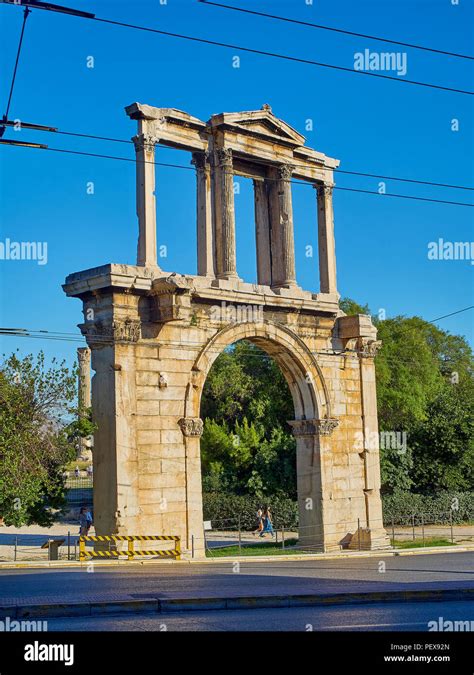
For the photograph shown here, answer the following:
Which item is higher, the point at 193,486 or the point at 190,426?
the point at 190,426

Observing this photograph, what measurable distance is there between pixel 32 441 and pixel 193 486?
417 cm

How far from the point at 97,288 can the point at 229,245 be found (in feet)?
14.8

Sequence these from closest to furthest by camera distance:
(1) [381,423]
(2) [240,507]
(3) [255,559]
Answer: (3) [255,559] < (2) [240,507] < (1) [381,423]

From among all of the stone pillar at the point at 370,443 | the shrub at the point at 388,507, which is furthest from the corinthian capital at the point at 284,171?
the shrub at the point at 388,507

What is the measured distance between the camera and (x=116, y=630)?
11.0 meters

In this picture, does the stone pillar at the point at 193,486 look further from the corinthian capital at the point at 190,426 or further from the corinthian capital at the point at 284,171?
the corinthian capital at the point at 284,171

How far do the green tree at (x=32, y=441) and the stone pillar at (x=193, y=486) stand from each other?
8.44ft

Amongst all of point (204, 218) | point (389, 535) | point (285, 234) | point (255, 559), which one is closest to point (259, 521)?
point (389, 535)

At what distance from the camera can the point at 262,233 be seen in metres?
27.7

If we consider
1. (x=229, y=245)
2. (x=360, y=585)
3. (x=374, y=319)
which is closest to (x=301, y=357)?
(x=229, y=245)

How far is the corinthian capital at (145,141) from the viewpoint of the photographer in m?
23.8

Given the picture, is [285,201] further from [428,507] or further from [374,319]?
[374,319]

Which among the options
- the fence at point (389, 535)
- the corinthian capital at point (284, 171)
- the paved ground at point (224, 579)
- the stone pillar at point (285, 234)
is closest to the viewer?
the paved ground at point (224, 579)

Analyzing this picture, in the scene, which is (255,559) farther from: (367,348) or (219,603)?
(219,603)
